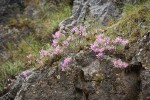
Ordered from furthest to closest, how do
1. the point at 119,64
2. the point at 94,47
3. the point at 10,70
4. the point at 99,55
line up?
the point at 10,70 < the point at 94,47 < the point at 99,55 < the point at 119,64

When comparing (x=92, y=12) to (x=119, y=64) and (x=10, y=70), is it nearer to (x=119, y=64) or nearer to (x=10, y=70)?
(x=10, y=70)

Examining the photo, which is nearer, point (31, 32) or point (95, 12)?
point (95, 12)

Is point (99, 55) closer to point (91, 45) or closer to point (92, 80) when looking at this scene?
point (91, 45)

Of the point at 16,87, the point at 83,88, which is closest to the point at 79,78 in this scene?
the point at 83,88

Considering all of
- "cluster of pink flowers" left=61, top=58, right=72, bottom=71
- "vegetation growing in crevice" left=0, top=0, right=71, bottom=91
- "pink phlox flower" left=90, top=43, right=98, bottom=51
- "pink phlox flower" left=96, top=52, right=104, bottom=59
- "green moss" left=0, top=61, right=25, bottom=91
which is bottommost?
"green moss" left=0, top=61, right=25, bottom=91

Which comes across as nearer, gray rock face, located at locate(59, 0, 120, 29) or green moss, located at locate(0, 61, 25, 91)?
gray rock face, located at locate(59, 0, 120, 29)

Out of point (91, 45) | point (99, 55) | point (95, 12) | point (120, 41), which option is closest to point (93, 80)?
point (99, 55)

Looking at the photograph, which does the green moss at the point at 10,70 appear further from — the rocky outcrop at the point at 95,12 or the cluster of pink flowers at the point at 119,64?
the cluster of pink flowers at the point at 119,64

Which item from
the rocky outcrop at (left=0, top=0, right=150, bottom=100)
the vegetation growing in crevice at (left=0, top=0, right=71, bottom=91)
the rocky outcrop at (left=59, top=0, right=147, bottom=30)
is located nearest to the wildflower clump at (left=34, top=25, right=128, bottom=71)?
the rocky outcrop at (left=0, top=0, right=150, bottom=100)

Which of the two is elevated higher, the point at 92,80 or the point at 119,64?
the point at 119,64

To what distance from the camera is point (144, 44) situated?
738 cm

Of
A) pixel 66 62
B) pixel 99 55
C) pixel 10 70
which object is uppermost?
pixel 99 55

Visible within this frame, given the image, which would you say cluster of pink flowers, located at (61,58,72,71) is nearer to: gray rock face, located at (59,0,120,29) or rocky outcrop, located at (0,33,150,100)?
rocky outcrop, located at (0,33,150,100)

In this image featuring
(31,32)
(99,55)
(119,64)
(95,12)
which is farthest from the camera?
(31,32)
